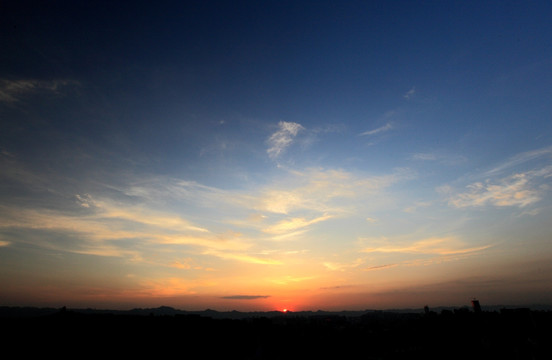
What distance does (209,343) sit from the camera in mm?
28578

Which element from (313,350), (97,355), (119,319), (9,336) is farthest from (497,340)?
(9,336)

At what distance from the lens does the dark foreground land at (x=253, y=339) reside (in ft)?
76.0

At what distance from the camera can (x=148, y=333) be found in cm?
2748

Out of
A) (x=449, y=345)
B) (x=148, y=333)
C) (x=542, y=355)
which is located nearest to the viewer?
(x=542, y=355)

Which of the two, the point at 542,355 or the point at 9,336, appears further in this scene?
the point at 9,336

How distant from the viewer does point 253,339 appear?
3059 centimetres

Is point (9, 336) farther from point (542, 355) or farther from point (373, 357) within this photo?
point (542, 355)

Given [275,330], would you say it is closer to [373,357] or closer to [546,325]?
[373,357]

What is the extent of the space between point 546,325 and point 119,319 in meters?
47.1

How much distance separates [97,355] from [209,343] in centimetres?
1038

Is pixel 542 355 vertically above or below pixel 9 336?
below

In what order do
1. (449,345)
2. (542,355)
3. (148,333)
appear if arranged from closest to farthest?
(542,355) < (449,345) < (148,333)

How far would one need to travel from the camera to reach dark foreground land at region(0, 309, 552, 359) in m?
23.2

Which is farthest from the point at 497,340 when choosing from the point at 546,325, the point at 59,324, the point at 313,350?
the point at 59,324
